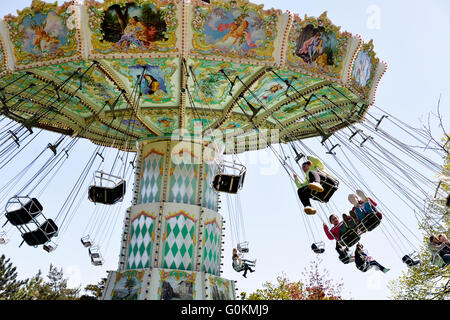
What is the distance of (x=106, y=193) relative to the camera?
26.3 feet

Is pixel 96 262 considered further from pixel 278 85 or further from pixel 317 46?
A: pixel 317 46

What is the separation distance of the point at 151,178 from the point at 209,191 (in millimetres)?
1274

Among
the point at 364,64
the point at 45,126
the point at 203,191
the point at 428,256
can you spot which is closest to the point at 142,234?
the point at 203,191

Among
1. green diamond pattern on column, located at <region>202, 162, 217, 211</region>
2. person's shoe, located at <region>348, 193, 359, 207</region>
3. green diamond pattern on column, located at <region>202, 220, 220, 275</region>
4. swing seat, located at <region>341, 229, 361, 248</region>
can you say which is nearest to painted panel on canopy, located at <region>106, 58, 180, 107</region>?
green diamond pattern on column, located at <region>202, 162, 217, 211</region>

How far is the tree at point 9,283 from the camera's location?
3412cm

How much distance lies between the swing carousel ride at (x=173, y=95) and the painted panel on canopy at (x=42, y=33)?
2 centimetres

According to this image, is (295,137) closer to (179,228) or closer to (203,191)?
(203,191)

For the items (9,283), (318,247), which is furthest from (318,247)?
(9,283)

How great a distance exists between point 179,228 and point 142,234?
0.78 metres

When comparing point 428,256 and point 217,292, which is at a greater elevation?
point 428,256

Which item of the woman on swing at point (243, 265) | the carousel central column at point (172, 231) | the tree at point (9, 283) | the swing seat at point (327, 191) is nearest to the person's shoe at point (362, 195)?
the swing seat at point (327, 191)

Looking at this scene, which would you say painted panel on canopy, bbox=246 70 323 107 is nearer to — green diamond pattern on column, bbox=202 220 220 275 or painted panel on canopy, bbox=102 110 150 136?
painted panel on canopy, bbox=102 110 150 136

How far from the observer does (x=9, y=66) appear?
26.9ft

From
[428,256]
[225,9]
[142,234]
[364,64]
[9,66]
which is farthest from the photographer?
[428,256]
